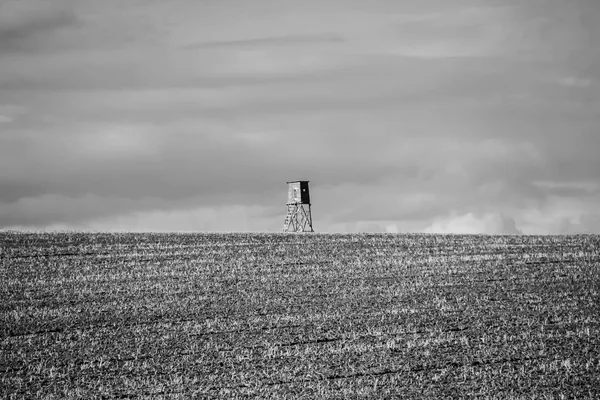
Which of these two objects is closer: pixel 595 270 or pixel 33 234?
pixel 595 270

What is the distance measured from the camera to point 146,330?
2302 centimetres

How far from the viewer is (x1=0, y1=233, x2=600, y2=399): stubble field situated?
57.2 ft

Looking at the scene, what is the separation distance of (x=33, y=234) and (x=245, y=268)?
15125mm

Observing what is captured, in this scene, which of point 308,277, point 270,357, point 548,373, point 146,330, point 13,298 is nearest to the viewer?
point 548,373

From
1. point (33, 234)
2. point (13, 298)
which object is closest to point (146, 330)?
point (13, 298)

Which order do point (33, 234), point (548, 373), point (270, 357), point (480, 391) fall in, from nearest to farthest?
1. point (480, 391)
2. point (548, 373)
3. point (270, 357)
4. point (33, 234)

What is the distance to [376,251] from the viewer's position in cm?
3959

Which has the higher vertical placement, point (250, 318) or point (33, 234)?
point (33, 234)

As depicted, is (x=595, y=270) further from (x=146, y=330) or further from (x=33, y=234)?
(x=33, y=234)

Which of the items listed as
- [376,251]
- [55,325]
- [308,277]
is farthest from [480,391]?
[376,251]

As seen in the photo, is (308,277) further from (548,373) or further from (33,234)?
(33,234)

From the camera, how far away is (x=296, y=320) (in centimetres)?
2391

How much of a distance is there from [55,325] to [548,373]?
13.9m

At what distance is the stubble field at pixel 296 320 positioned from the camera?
17438 mm
